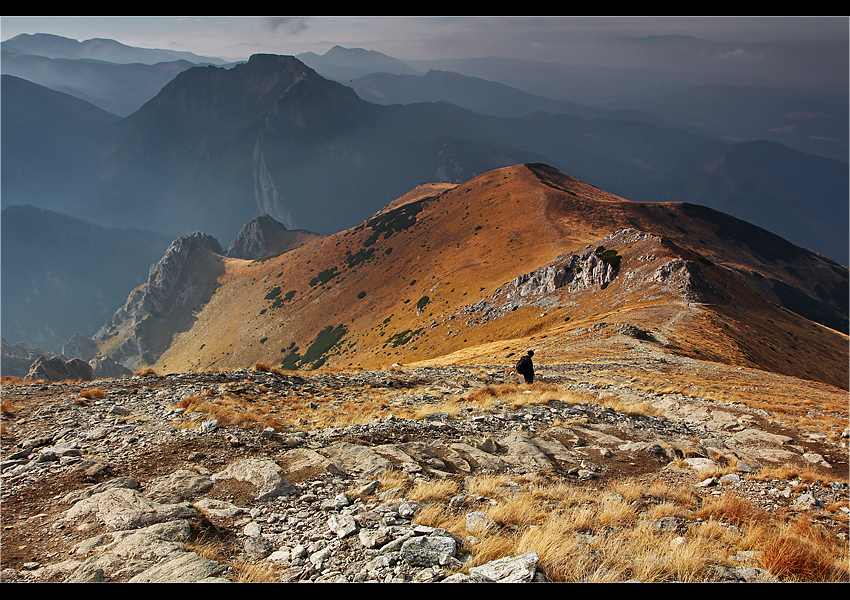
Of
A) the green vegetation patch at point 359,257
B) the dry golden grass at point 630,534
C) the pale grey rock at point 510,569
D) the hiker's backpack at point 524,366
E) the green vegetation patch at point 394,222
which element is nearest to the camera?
the pale grey rock at point 510,569

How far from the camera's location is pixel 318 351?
343ft

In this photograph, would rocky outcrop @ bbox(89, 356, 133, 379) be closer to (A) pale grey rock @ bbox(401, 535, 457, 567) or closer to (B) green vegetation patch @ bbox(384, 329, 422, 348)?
(B) green vegetation patch @ bbox(384, 329, 422, 348)

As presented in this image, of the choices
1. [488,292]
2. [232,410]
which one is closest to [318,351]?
[488,292]

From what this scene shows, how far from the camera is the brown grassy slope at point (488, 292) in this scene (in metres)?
42.5

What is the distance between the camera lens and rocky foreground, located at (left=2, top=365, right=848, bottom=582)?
5062mm

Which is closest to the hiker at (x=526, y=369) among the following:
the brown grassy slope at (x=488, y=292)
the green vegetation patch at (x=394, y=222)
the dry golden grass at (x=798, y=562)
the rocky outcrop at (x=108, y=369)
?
the brown grassy slope at (x=488, y=292)

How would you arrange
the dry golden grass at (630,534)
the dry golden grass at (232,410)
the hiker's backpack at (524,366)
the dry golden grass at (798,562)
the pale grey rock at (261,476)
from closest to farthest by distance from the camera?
the dry golden grass at (630,534)
the dry golden grass at (798,562)
the pale grey rock at (261,476)
the dry golden grass at (232,410)
the hiker's backpack at (524,366)

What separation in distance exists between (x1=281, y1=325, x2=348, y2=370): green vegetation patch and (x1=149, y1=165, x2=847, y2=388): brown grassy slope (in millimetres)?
958

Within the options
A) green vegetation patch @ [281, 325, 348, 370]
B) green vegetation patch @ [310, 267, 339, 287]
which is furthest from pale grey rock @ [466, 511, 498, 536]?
green vegetation patch @ [310, 267, 339, 287]

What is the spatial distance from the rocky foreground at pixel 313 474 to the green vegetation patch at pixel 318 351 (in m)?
86.2

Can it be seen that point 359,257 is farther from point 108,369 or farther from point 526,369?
point 108,369

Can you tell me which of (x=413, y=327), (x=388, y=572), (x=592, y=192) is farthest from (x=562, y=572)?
(x=592, y=192)

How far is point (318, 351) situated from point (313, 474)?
9995cm

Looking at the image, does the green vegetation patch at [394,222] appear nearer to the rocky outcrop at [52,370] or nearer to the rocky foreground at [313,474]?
the rocky outcrop at [52,370]
